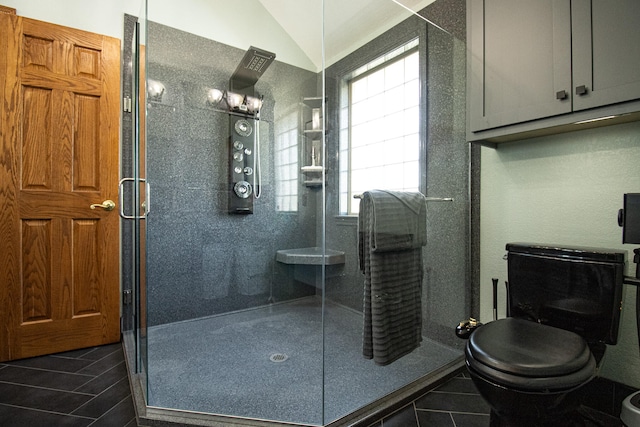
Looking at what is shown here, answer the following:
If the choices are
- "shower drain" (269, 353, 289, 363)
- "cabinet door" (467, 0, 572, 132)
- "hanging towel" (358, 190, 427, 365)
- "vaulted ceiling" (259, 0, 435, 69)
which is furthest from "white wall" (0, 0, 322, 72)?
"shower drain" (269, 353, 289, 363)

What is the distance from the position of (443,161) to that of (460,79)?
0.46 metres

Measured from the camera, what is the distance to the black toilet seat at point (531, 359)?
0.89 meters

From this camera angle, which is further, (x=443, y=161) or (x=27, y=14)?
(x=27, y=14)

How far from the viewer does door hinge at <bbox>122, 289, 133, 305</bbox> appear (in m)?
2.22

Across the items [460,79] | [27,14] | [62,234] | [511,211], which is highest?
[27,14]

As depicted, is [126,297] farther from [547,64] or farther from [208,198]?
[547,64]

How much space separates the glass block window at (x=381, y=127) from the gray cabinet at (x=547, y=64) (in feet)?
0.98

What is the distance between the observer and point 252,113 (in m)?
2.35

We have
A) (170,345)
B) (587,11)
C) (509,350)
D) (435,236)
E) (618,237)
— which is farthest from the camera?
(170,345)

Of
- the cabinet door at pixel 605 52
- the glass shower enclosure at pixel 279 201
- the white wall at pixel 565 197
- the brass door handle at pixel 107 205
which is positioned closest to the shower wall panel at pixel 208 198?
the glass shower enclosure at pixel 279 201

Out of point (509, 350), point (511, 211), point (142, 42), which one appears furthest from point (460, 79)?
point (142, 42)

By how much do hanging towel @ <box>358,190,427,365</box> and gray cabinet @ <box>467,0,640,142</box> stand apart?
0.60 meters

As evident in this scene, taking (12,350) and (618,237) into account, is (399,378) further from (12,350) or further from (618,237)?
(12,350)

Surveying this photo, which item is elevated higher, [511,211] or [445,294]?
[511,211]
